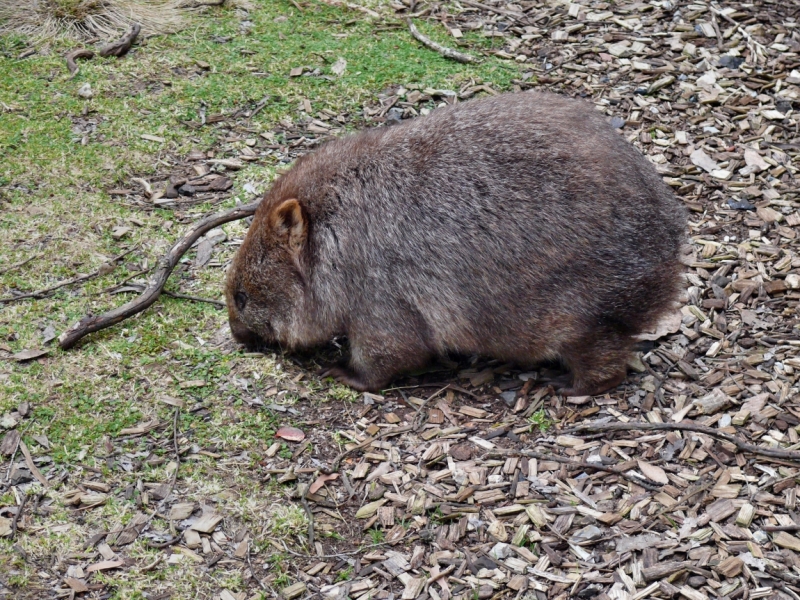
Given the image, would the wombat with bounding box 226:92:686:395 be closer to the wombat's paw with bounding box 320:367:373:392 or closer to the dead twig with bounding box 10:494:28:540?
the wombat's paw with bounding box 320:367:373:392

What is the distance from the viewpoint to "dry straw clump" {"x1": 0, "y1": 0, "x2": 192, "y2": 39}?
7930 millimetres

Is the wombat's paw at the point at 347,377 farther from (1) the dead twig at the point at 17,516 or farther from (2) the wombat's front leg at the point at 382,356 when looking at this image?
(1) the dead twig at the point at 17,516

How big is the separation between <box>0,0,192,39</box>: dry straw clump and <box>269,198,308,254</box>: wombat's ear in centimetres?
376

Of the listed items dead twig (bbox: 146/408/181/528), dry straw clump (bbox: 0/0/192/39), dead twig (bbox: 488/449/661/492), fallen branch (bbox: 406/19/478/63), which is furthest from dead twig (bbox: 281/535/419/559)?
dry straw clump (bbox: 0/0/192/39)

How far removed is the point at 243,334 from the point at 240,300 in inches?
8.0

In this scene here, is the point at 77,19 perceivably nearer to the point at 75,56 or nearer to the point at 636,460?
the point at 75,56

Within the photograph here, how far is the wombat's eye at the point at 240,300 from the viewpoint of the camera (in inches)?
209

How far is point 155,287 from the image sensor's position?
220 inches

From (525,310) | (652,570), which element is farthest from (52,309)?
(652,570)

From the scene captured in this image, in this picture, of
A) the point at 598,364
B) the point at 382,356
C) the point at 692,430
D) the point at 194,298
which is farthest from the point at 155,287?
the point at 692,430

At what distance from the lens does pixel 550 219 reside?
467cm

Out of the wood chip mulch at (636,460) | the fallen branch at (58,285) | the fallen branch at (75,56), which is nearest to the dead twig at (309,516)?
the wood chip mulch at (636,460)

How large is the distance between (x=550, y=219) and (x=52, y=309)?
10.1 ft

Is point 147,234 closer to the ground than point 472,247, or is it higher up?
closer to the ground
